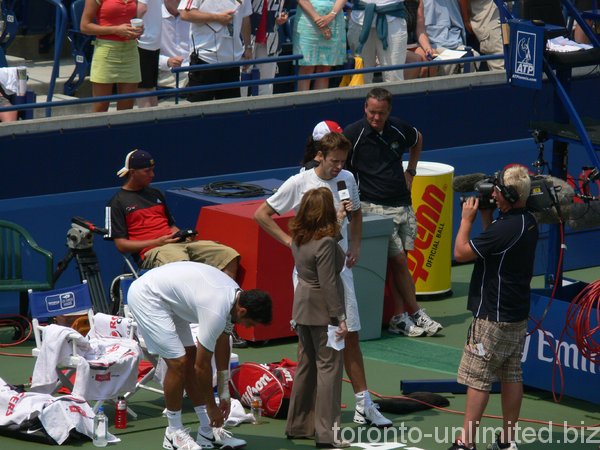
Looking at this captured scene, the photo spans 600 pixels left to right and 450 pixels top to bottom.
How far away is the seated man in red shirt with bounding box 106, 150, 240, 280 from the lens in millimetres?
11484

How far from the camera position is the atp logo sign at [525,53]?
408 inches

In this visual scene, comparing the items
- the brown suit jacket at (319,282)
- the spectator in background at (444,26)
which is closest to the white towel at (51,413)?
the brown suit jacket at (319,282)

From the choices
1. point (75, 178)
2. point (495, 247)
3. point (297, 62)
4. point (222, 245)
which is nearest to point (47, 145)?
point (75, 178)

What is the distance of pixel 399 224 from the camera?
12258mm

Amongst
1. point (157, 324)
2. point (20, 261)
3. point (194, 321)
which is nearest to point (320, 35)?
point (20, 261)

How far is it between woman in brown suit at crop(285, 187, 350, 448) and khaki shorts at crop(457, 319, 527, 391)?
2.78ft

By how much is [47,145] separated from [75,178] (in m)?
0.42

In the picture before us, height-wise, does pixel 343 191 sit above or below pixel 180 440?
above

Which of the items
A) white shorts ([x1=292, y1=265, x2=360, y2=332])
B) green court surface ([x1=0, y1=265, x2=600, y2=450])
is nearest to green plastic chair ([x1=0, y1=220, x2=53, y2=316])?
green court surface ([x1=0, y1=265, x2=600, y2=450])

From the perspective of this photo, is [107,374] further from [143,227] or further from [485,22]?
[485,22]

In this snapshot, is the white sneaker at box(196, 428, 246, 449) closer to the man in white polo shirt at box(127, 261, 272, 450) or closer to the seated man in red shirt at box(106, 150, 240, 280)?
the man in white polo shirt at box(127, 261, 272, 450)

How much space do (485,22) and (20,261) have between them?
7.48 meters

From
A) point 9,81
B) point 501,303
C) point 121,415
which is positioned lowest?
point 121,415

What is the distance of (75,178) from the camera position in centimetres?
A: 1295
